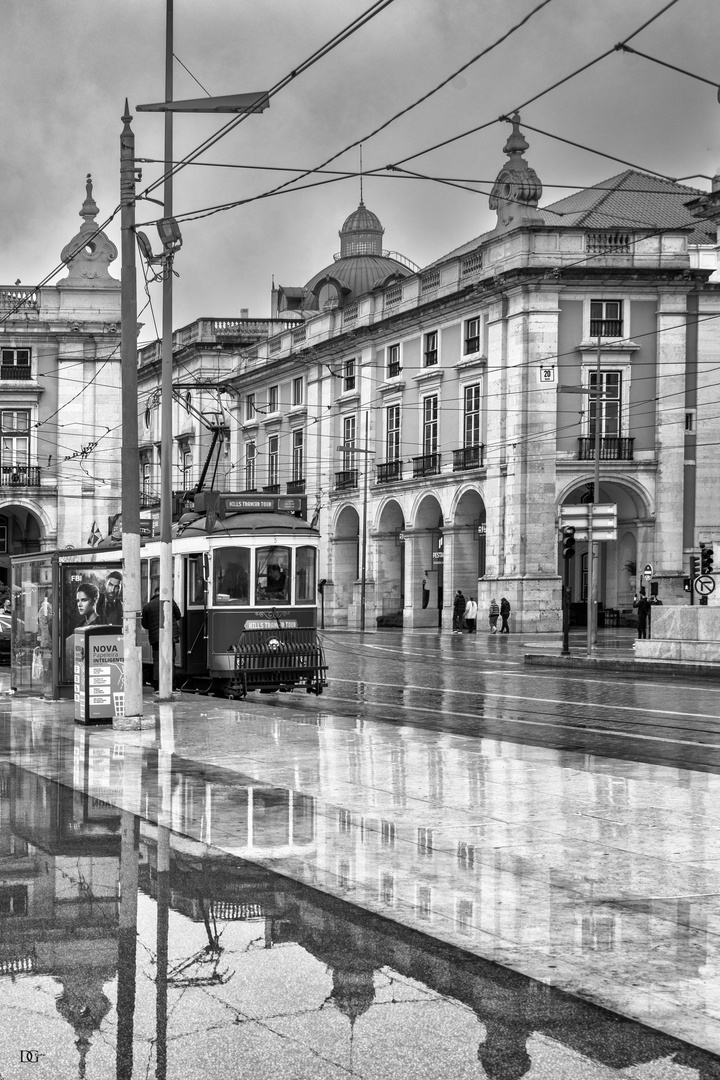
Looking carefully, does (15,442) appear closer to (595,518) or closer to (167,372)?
(595,518)

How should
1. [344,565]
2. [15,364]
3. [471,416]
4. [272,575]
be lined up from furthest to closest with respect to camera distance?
[15,364] < [344,565] < [471,416] < [272,575]

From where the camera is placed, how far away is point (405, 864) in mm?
8383

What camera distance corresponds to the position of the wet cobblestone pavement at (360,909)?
5105 millimetres

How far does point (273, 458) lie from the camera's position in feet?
231

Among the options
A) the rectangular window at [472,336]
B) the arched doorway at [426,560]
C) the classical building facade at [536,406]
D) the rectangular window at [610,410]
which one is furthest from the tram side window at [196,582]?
the arched doorway at [426,560]

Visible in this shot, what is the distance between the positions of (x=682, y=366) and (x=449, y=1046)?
161 ft

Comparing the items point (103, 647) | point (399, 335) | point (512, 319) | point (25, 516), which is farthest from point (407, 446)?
point (103, 647)

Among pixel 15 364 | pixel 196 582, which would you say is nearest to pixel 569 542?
pixel 196 582

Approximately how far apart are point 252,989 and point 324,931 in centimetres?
106

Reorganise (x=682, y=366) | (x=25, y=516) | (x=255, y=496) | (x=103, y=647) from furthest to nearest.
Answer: (x=25, y=516)
(x=682, y=366)
(x=255, y=496)
(x=103, y=647)

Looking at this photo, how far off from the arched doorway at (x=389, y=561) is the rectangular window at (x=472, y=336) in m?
9.50

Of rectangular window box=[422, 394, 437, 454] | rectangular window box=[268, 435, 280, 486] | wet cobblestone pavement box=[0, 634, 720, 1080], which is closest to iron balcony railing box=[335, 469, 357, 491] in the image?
rectangular window box=[422, 394, 437, 454]

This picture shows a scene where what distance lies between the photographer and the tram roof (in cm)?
2248

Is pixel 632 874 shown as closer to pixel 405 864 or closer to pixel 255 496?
pixel 405 864
